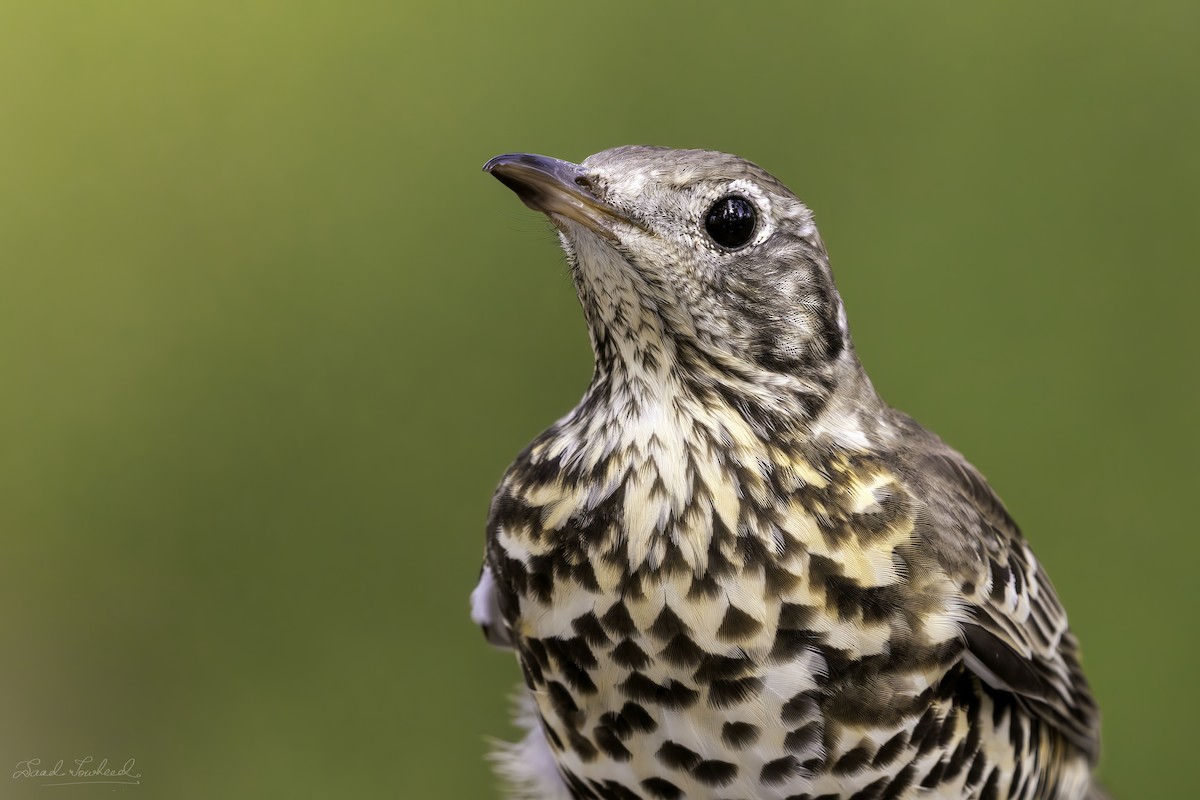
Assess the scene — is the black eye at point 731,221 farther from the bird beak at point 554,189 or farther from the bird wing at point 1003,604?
the bird wing at point 1003,604

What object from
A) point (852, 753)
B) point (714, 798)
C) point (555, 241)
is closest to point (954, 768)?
point (852, 753)

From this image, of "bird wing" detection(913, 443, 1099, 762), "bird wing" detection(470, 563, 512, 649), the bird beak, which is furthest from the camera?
"bird wing" detection(470, 563, 512, 649)

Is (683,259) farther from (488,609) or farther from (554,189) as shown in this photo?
(488,609)

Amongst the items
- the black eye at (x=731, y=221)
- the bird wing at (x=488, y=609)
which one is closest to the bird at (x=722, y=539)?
the black eye at (x=731, y=221)

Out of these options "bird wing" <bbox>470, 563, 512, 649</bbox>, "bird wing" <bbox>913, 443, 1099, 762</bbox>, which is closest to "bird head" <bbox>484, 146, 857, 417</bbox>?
"bird wing" <bbox>913, 443, 1099, 762</bbox>

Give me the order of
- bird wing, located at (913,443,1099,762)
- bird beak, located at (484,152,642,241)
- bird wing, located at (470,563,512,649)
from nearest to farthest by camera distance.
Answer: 1. bird beak, located at (484,152,642,241)
2. bird wing, located at (913,443,1099,762)
3. bird wing, located at (470,563,512,649)

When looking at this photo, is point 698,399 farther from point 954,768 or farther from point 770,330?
point 954,768

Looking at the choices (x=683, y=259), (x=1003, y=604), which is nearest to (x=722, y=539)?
(x=683, y=259)

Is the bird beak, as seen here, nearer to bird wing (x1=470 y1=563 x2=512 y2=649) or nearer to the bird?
the bird
